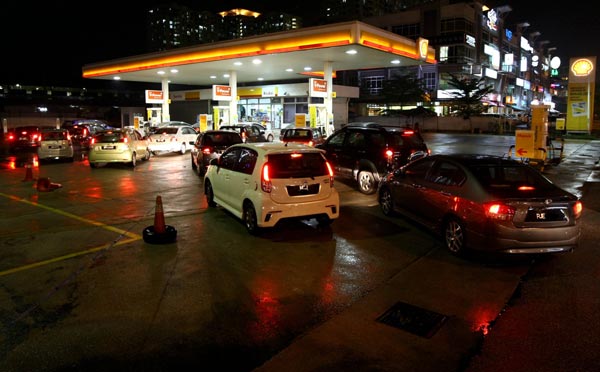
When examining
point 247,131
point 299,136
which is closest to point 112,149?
point 247,131

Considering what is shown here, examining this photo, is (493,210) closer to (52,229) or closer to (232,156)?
(232,156)

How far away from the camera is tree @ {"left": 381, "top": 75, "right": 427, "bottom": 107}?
218 ft

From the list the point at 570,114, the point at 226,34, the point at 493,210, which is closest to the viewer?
the point at 493,210

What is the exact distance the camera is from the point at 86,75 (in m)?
39.8

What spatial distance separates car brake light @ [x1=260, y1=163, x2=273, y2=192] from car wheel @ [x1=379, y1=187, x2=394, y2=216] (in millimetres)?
2922

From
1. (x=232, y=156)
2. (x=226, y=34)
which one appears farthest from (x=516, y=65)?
(x=226, y=34)

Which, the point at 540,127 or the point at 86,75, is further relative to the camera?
the point at 86,75

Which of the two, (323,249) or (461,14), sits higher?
(461,14)

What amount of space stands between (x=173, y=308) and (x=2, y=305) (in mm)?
2015

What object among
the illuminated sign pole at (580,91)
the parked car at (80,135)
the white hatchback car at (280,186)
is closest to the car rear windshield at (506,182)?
the white hatchback car at (280,186)

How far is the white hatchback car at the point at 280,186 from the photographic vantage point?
26.4 ft

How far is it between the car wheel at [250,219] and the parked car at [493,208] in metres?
2.92

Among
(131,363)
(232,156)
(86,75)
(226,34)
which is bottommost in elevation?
(131,363)

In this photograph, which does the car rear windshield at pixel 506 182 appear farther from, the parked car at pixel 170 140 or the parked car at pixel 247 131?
the parked car at pixel 170 140
